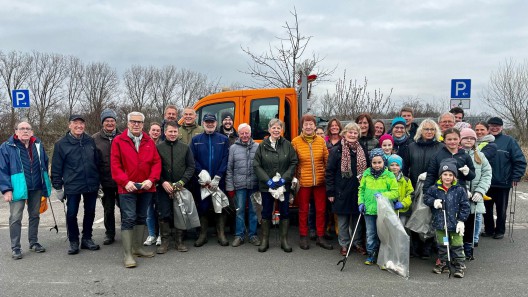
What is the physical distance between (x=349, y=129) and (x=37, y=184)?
164 inches

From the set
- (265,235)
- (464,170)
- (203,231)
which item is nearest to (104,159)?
(203,231)

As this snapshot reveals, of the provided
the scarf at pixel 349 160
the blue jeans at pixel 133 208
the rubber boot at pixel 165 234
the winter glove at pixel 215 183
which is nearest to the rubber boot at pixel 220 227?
the winter glove at pixel 215 183

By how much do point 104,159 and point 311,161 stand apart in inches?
111

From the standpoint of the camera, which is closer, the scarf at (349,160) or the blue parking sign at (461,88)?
the scarf at (349,160)

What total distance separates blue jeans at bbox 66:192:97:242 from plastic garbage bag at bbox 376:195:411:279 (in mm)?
3716

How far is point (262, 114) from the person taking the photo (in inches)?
237

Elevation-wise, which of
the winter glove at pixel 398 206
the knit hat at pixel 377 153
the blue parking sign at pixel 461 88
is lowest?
the winter glove at pixel 398 206

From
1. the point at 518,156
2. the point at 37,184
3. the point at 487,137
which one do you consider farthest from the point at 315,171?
the point at 37,184

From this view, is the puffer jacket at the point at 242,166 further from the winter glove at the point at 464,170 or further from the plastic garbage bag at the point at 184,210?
the winter glove at the point at 464,170

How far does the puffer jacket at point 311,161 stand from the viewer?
16.3 ft

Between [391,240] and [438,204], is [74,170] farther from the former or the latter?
[438,204]

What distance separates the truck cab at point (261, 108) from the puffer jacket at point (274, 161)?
3.42 ft

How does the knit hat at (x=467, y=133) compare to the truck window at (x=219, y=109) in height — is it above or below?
below

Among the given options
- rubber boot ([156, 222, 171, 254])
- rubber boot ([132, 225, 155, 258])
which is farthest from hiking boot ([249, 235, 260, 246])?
rubber boot ([132, 225, 155, 258])
